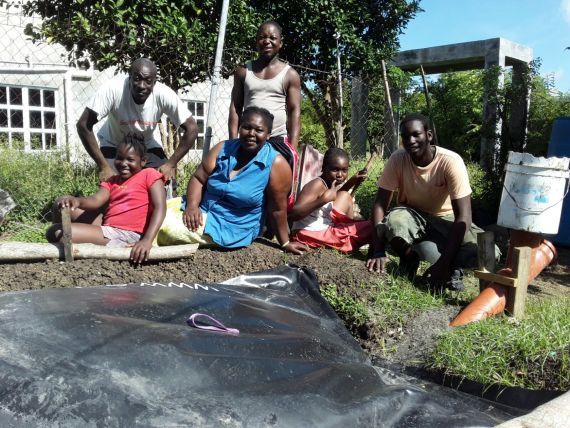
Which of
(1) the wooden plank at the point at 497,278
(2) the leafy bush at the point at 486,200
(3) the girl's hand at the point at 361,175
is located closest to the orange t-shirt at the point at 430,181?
(3) the girl's hand at the point at 361,175

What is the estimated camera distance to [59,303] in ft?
8.56

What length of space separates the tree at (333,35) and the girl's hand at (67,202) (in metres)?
4.49

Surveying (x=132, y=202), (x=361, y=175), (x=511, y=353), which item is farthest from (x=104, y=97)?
(x=511, y=353)

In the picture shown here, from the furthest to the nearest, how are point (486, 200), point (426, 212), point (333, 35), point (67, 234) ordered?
point (333, 35) < point (486, 200) < point (426, 212) < point (67, 234)

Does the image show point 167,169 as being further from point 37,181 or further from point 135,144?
point 37,181

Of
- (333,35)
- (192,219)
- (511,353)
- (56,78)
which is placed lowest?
(511,353)

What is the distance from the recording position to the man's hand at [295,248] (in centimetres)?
441

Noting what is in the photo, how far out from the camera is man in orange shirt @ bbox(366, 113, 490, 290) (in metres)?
4.07

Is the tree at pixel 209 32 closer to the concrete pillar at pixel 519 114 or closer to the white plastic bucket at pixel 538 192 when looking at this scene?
the concrete pillar at pixel 519 114

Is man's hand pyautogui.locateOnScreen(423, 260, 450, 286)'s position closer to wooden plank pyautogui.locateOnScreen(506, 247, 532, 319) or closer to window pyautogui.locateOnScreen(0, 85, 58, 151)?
wooden plank pyautogui.locateOnScreen(506, 247, 532, 319)

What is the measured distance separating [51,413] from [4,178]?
4356mm

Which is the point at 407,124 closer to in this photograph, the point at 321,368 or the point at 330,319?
the point at 330,319

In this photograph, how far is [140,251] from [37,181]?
245 cm

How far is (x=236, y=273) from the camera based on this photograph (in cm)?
412
